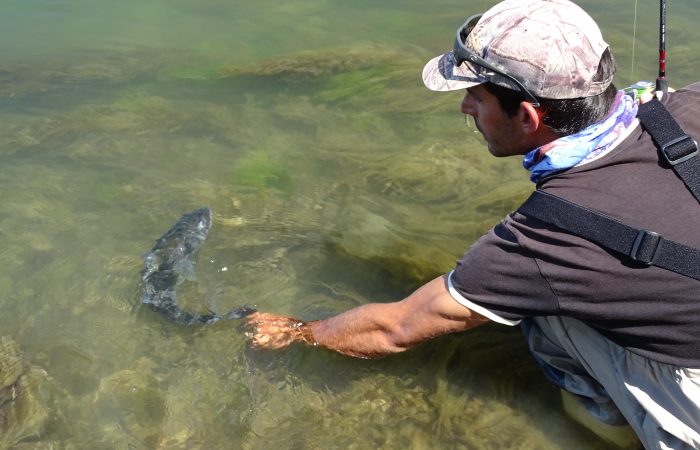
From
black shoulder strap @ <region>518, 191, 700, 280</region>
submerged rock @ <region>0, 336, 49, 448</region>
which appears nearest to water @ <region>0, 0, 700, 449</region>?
submerged rock @ <region>0, 336, 49, 448</region>

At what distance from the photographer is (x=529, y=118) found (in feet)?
8.29

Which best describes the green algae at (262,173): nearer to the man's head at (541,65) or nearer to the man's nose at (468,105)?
the man's nose at (468,105)

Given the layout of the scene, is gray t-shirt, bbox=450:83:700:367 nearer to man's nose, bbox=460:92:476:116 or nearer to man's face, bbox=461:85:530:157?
man's face, bbox=461:85:530:157

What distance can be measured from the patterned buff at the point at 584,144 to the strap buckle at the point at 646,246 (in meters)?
0.35

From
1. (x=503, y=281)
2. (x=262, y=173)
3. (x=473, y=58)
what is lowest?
(x=262, y=173)

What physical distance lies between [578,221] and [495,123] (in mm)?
558

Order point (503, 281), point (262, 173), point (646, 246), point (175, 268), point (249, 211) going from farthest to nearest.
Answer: point (262, 173)
point (249, 211)
point (175, 268)
point (503, 281)
point (646, 246)

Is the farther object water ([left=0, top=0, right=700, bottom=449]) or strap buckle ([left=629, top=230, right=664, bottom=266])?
water ([left=0, top=0, right=700, bottom=449])

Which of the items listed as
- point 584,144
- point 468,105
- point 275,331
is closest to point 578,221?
point 584,144

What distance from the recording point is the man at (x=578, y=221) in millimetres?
2283

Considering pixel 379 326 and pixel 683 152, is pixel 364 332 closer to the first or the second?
pixel 379 326

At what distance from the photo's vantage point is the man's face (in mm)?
2605

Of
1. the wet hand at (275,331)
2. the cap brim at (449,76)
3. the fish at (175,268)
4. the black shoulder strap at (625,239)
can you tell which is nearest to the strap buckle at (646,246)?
the black shoulder strap at (625,239)

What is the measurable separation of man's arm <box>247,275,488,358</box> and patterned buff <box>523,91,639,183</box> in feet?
2.01
